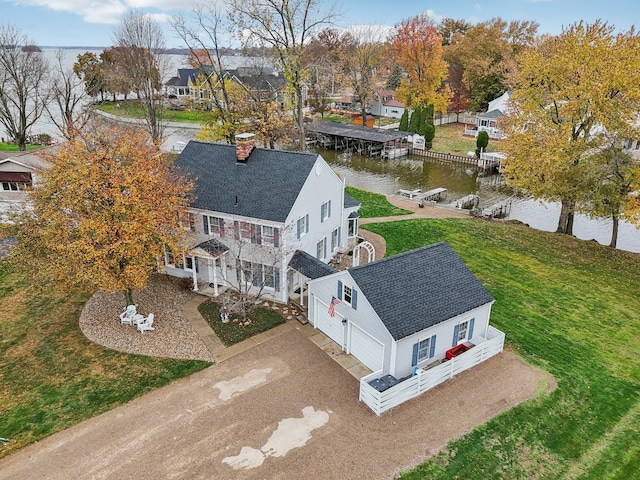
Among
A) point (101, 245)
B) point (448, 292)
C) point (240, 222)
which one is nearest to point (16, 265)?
point (101, 245)

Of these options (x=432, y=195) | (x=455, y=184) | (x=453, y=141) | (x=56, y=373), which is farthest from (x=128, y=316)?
(x=453, y=141)

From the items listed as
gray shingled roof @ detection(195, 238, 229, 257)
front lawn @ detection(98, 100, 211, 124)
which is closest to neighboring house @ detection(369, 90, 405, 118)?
front lawn @ detection(98, 100, 211, 124)

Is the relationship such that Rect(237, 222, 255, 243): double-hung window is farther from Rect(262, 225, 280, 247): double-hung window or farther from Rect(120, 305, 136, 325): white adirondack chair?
Rect(120, 305, 136, 325): white adirondack chair

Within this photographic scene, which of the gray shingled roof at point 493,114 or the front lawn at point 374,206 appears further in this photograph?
the gray shingled roof at point 493,114

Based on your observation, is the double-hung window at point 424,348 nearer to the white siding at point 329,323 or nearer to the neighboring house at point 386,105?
the white siding at point 329,323

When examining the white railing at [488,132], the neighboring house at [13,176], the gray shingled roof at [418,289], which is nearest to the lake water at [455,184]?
the neighboring house at [13,176]

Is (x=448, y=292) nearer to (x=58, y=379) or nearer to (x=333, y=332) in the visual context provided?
(x=333, y=332)
